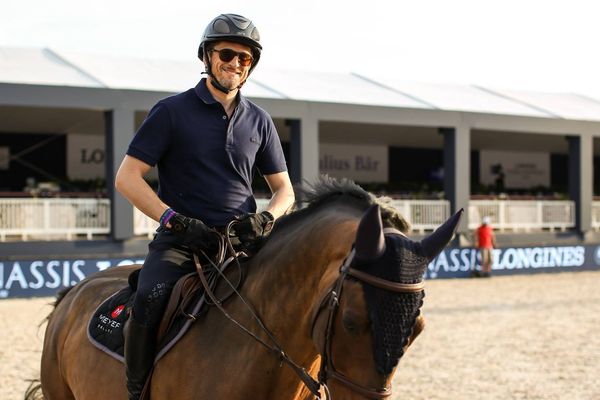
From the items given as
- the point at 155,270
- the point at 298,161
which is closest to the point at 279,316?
the point at 155,270

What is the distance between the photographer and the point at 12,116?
21922 millimetres

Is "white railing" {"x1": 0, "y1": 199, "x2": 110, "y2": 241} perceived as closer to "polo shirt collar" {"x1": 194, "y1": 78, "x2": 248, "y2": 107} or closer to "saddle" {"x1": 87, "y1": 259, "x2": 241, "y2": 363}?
"saddle" {"x1": 87, "y1": 259, "x2": 241, "y2": 363}

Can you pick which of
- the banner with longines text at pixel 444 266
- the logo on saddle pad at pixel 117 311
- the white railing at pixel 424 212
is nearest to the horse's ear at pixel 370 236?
the logo on saddle pad at pixel 117 311

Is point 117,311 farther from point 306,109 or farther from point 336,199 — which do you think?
point 306,109

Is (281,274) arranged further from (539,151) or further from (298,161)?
(539,151)

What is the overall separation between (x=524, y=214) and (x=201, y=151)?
71.2 ft

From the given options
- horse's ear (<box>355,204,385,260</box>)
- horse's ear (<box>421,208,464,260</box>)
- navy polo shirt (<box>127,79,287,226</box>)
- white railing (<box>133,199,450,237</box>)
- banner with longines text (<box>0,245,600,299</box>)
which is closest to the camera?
horse's ear (<box>355,204,385,260</box>)

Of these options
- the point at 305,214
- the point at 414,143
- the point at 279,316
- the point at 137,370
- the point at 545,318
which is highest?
the point at 414,143

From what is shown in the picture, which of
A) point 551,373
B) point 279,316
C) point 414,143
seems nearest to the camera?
point 279,316

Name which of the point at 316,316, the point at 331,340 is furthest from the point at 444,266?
the point at 331,340

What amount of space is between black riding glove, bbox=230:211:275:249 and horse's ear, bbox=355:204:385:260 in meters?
0.85

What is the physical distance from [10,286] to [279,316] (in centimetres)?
1397

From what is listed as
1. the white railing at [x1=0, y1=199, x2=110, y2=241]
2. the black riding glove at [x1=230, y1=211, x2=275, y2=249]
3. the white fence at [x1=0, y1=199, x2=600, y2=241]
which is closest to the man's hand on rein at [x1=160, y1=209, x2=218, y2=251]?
the black riding glove at [x1=230, y1=211, x2=275, y2=249]

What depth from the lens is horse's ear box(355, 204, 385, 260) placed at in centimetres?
232
